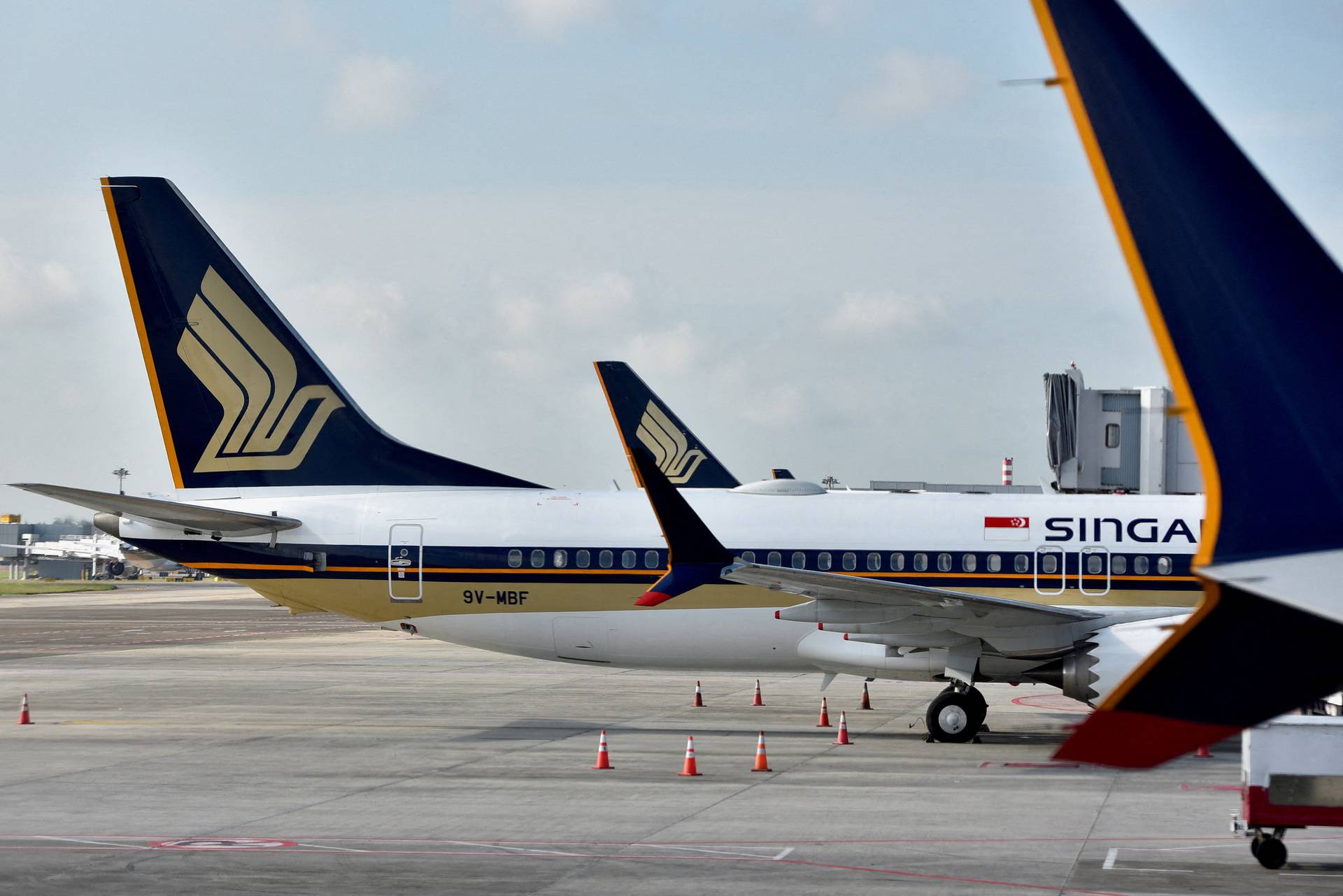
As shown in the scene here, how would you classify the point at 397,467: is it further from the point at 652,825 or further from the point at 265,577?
the point at 652,825

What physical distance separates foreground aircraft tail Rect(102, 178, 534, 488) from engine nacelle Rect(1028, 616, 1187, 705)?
9.26 meters

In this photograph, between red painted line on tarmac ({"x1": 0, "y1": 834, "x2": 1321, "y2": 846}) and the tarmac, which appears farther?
red painted line on tarmac ({"x1": 0, "y1": 834, "x2": 1321, "y2": 846})

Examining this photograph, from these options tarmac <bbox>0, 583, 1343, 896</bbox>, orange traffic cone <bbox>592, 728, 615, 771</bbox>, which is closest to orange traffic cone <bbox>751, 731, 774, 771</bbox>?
tarmac <bbox>0, 583, 1343, 896</bbox>

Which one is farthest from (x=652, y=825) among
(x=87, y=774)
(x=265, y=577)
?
(x=265, y=577)

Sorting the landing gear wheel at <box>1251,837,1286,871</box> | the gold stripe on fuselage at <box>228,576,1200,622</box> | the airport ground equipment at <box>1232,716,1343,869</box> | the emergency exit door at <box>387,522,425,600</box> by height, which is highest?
the emergency exit door at <box>387,522,425,600</box>

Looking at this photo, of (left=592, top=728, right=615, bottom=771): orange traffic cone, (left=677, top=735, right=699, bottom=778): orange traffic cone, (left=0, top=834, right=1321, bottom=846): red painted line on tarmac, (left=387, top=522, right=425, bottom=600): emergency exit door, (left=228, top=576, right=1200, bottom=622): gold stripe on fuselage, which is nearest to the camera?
(left=0, top=834, right=1321, bottom=846): red painted line on tarmac

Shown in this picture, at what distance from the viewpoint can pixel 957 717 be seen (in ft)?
68.7

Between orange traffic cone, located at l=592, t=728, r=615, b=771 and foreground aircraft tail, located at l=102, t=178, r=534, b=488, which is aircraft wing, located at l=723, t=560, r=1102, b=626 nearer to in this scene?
orange traffic cone, located at l=592, t=728, r=615, b=771

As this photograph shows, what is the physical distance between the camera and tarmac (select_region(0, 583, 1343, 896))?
Result: 12.5 m

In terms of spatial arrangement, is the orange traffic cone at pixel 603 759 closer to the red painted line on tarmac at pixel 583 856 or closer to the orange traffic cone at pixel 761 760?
the orange traffic cone at pixel 761 760

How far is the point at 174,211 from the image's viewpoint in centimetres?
2352

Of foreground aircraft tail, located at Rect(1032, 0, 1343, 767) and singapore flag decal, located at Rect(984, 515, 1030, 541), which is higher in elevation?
foreground aircraft tail, located at Rect(1032, 0, 1343, 767)

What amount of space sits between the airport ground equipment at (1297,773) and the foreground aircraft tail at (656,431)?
31139 mm

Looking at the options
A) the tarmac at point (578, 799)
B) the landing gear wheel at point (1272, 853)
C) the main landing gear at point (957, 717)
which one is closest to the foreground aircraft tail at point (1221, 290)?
the tarmac at point (578, 799)
